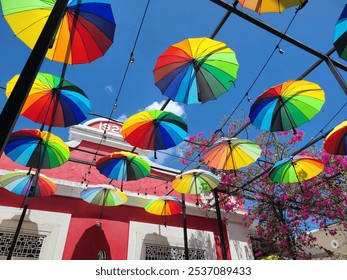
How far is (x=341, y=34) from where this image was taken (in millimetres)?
3793

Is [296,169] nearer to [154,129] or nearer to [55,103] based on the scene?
[154,129]

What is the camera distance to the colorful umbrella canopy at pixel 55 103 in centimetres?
431

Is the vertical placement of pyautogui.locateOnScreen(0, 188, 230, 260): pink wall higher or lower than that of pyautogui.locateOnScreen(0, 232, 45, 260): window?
higher

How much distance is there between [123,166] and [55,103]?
2.76 m

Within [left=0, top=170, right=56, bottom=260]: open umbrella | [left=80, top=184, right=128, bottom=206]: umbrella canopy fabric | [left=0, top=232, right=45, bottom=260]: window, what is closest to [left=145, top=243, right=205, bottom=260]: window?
[left=80, top=184, right=128, bottom=206]: umbrella canopy fabric

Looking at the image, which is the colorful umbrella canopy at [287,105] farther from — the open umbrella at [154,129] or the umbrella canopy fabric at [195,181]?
the umbrella canopy fabric at [195,181]

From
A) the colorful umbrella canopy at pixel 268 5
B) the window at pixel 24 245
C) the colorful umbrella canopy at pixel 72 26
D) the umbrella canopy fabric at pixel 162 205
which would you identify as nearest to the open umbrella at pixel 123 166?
the umbrella canopy fabric at pixel 162 205

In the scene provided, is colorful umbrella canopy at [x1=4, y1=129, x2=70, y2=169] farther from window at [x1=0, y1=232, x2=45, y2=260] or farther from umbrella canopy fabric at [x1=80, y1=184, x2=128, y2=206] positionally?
window at [x1=0, y1=232, x2=45, y2=260]

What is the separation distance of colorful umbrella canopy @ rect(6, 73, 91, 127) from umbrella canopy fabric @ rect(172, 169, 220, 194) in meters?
3.92

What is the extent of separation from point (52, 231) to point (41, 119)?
181 inches

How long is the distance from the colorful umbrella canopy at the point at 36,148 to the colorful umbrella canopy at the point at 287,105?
15.4 ft

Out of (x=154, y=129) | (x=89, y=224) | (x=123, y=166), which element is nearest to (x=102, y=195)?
(x=89, y=224)

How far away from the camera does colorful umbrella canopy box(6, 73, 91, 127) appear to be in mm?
4309
